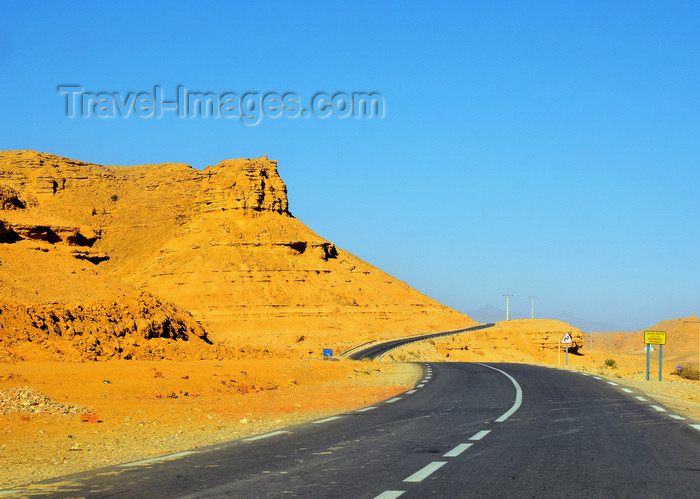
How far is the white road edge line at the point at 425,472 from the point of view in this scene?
23.4ft

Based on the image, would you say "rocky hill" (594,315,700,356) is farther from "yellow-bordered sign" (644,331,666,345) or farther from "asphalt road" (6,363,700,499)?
"asphalt road" (6,363,700,499)

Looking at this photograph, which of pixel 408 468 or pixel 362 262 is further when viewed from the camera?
pixel 362 262

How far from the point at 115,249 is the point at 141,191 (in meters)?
23.8

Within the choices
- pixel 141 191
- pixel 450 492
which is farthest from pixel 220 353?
pixel 141 191

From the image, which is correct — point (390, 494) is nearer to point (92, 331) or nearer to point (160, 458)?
A: point (160, 458)

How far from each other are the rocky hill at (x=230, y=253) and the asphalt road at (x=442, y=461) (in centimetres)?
5555

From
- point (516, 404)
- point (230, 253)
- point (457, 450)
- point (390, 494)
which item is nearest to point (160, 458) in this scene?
point (390, 494)

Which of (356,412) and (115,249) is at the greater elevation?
(115,249)

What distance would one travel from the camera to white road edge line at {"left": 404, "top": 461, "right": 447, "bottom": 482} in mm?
7145

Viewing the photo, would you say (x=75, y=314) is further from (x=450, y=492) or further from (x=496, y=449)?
(x=450, y=492)

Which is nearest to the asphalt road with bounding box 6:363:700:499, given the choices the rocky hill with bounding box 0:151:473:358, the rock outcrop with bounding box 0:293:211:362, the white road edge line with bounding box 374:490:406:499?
the white road edge line with bounding box 374:490:406:499

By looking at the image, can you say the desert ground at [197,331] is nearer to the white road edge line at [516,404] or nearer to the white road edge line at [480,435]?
the white road edge line at [516,404]

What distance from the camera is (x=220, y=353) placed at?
3039 cm

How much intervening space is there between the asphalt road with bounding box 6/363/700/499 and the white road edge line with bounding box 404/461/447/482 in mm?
21
